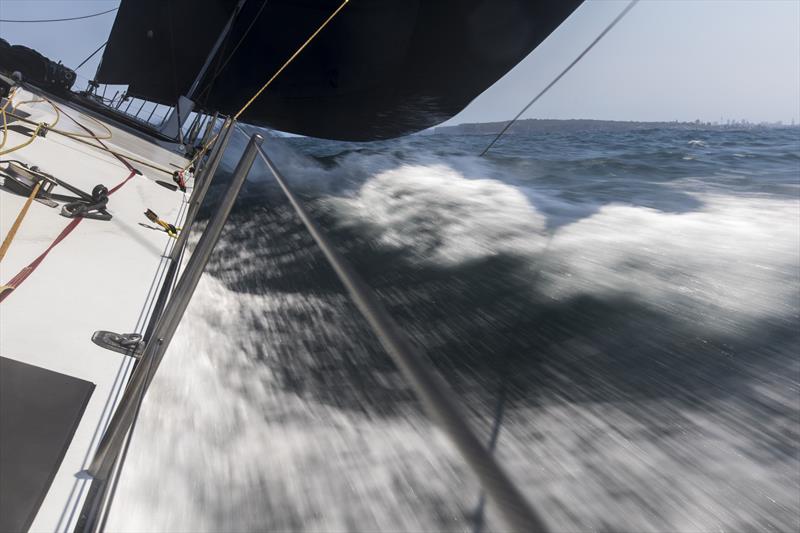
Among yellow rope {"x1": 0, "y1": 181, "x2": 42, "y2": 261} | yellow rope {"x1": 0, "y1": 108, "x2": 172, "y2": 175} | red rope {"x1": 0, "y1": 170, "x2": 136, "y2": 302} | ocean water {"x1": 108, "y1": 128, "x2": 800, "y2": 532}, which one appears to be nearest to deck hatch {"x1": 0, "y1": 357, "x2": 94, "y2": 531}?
ocean water {"x1": 108, "y1": 128, "x2": 800, "y2": 532}

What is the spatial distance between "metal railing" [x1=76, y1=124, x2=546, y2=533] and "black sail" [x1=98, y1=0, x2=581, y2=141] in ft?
16.8

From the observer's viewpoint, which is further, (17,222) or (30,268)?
(17,222)

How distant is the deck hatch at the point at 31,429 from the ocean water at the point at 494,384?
161mm

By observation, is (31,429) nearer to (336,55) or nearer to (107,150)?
(107,150)

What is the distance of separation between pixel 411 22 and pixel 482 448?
6192 millimetres

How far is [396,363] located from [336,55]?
679 cm

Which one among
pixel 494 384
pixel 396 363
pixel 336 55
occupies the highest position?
pixel 336 55

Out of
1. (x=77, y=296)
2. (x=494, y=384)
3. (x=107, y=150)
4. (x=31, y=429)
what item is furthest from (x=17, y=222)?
(x=107, y=150)

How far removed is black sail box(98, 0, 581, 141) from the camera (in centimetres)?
540

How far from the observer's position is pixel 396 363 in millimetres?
357

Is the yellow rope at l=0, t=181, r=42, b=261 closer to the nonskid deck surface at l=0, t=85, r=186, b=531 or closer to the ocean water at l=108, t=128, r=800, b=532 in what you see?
the nonskid deck surface at l=0, t=85, r=186, b=531

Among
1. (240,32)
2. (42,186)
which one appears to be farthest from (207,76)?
(42,186)

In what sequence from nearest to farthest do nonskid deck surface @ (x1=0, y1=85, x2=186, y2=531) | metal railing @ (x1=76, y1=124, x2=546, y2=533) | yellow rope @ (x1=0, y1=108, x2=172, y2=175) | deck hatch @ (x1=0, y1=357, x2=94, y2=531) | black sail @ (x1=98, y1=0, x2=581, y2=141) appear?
metal railing @ (x1=76, y1=124, x2=546, y2=533)
deck hatch @ (x1=0, y1=357, x2=94, y2=531)
nonskid deck surface @ (x1=0, y1=85, x2=186, y2=531)
yellow rope @ (x1=0, y1=108, x2=172, y2=175)
black sail @ (x1=98, y1=0, x2=581, y2=141)

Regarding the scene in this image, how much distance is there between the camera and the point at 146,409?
1.15 metres
